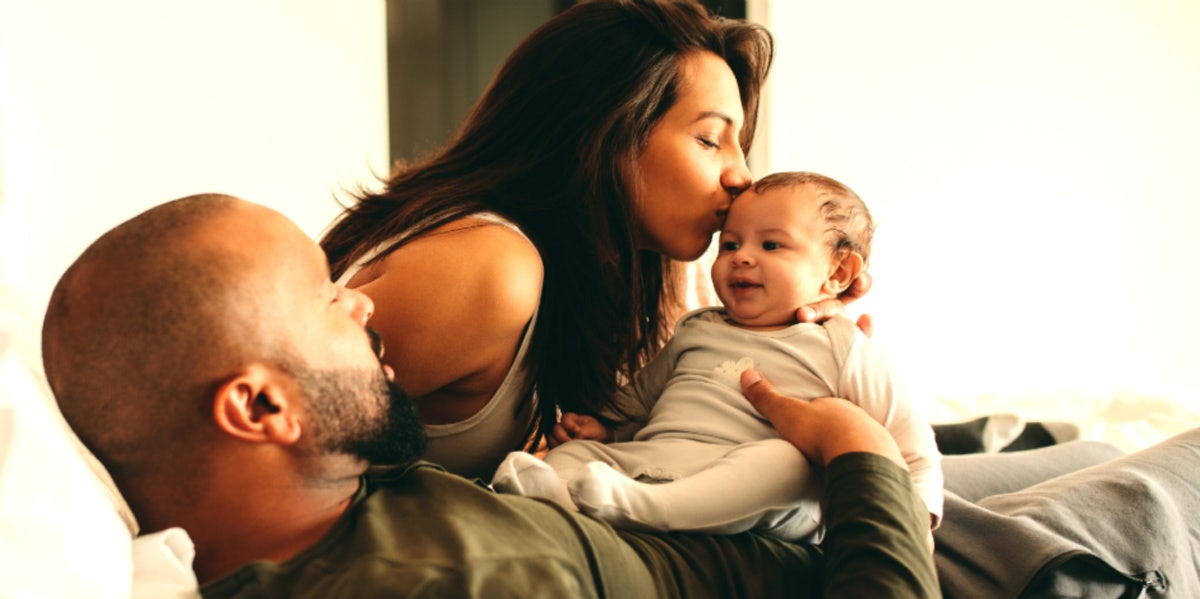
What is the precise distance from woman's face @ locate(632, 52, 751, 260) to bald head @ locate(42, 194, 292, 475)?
0.80m

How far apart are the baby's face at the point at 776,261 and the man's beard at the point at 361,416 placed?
58 cm

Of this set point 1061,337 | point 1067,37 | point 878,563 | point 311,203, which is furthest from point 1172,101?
point 878,563

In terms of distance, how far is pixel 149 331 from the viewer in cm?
83

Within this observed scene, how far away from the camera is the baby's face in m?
1.41

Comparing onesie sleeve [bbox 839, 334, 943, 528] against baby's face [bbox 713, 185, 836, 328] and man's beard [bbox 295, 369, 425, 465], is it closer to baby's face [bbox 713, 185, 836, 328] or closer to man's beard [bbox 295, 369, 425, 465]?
baby's face [bbox 713, 185, 836, 328]

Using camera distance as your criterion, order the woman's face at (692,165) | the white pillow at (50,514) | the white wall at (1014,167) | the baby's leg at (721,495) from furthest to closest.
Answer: the white wall at (1014,167) < the woman's face at (692,165) < the baby's leg at (721,495) < the white pillow at (50,514)

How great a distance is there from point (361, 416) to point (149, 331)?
0.62ft

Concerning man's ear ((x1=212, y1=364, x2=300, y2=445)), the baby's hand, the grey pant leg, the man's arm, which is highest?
man's ear ((x1=212, y1=364, x2=300, y2=445))

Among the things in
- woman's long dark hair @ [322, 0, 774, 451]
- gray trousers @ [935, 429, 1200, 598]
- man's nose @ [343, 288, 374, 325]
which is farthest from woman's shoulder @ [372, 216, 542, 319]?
gray trousers @ [935, 429, 1200, 598]

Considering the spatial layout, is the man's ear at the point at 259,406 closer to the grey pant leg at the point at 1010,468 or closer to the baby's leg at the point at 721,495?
the baby's leg at the point at 721,495

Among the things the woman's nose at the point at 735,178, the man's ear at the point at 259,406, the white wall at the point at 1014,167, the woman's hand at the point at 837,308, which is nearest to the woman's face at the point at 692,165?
the woman's nose at the point at 735,178

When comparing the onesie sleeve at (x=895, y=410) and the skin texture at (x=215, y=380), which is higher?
the skin texture at (x=215, y=380)

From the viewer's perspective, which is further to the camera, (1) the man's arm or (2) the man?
(1) the man's arm

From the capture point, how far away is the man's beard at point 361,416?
89cm
